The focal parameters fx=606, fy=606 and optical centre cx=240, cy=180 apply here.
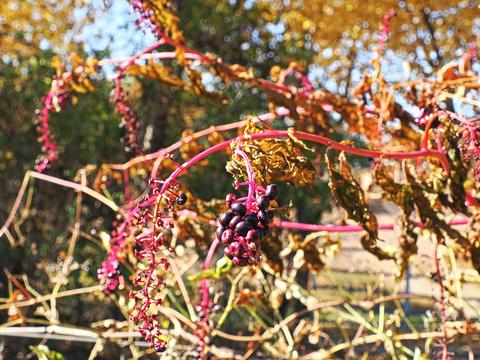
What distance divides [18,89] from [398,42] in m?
3.71

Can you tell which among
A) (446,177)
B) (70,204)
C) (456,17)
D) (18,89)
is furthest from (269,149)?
(456,17)

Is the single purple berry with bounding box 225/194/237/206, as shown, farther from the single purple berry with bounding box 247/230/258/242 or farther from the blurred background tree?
the blurred background tree

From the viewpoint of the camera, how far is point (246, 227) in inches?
20.5

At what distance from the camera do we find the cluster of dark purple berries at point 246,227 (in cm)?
52

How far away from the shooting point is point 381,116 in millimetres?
1115

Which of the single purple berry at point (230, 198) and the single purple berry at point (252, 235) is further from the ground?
the single purple berry at point (230, 198)

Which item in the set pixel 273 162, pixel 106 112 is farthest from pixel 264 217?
pixel 106 112

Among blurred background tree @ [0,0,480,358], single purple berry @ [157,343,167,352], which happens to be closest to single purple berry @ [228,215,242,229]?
single purple berry @ [157,343,167,352]

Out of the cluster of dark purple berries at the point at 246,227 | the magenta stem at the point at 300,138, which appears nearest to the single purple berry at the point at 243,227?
the cluster of dark purple berries at the point at 246,227

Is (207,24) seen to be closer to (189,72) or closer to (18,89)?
(18,89)

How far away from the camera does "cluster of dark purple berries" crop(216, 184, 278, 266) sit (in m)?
0.52

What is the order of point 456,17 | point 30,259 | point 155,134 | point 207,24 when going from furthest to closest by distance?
point 456,17
point 207,24
point 155,134
point 30,259

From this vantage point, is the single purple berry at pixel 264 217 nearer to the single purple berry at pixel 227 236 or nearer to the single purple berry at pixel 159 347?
the single purple berry at pixel 227 236

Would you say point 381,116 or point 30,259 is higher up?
point 381,116
